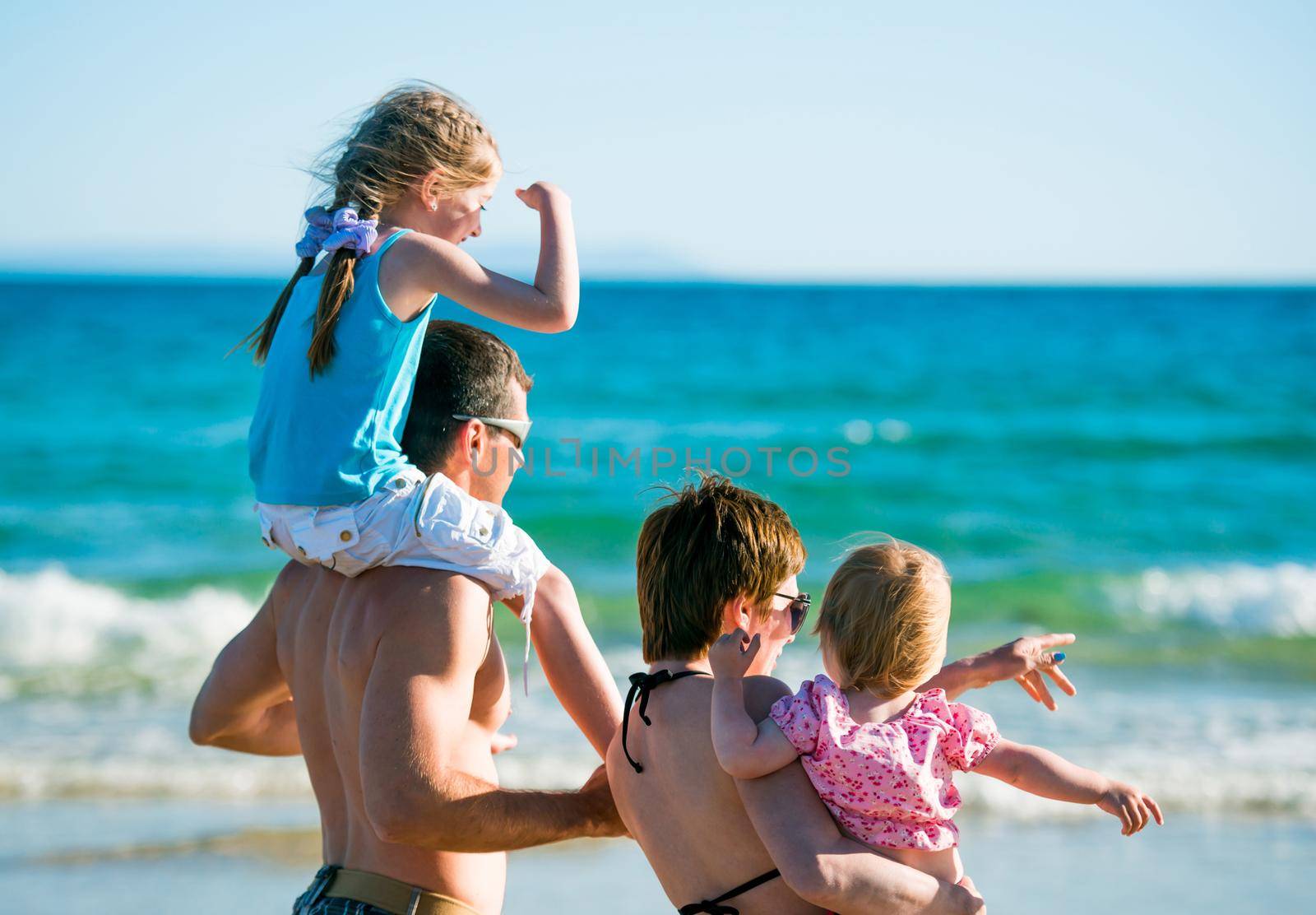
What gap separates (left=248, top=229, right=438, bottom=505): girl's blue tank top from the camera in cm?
212

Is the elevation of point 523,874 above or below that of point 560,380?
below

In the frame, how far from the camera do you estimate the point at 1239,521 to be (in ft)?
40.7

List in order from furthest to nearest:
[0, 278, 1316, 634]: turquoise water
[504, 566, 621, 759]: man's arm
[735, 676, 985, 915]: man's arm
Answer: [0, 278, 1316, 634]: turquoise water, [504, 566, 621, 759]: man's arm, [735, 676, 985, 915]: man's arm

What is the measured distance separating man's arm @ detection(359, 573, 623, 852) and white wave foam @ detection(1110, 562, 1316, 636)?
26.2 ft

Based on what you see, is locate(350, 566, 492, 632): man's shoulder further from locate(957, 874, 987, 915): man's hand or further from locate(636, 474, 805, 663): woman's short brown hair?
locate(957, 874, 987, 915): man's hand

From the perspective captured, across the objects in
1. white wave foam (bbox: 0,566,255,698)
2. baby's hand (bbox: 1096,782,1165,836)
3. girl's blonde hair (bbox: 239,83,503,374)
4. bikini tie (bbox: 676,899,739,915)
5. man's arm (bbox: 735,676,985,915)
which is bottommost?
white wave foam (bbox: 0,566,255,698)

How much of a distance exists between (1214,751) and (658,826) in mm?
4778

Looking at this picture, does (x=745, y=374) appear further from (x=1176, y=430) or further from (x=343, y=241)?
(x=343, y=241)

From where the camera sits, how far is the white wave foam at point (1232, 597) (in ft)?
29.6

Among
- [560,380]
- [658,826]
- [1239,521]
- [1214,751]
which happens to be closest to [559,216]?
[658,826]

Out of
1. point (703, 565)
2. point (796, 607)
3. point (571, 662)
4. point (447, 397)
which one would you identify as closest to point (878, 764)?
point (796, 607)

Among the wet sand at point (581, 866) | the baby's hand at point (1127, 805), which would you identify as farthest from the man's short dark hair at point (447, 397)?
the wet sand at point (581, 866)

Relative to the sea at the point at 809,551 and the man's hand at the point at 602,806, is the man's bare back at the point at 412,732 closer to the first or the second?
the man's hand at the point at 602,806

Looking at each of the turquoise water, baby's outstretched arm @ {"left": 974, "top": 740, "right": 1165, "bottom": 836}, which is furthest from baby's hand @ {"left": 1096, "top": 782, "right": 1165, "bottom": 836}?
the turquoise water
